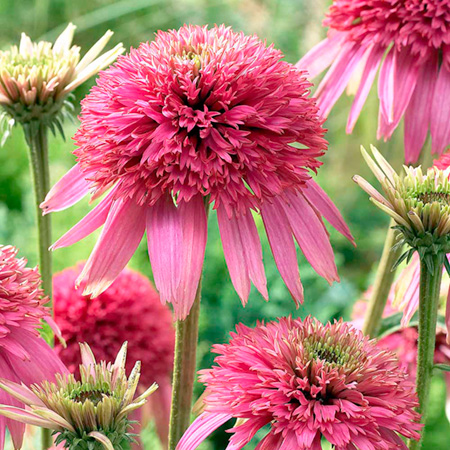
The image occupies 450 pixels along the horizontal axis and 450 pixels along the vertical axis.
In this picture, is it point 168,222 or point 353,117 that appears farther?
point 353,117

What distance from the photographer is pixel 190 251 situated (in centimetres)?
42

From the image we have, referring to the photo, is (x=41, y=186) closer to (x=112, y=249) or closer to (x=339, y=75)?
(x=112, y=249)

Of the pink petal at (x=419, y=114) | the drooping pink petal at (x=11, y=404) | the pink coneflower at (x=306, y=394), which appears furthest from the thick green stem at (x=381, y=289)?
the drooping pink petal at (x=11, y=404)

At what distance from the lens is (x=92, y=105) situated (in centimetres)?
46

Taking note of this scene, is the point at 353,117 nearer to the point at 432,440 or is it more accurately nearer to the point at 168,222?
the point at 168,222

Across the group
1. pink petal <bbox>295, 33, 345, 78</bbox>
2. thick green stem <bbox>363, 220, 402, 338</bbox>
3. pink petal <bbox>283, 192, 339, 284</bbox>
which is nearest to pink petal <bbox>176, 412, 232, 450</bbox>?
pink petal <bbox>283, 192, 339, 284</bbox>

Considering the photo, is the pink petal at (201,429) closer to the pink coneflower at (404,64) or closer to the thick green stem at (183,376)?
the thick green stem at (183,376)

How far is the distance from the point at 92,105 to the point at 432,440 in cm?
75

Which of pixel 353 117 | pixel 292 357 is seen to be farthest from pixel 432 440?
pixel 292 357

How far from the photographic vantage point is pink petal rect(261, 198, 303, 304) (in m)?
0.44

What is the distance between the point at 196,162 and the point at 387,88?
23 cm

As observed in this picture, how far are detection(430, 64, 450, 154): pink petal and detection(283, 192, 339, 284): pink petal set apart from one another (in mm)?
164

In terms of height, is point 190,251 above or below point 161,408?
above

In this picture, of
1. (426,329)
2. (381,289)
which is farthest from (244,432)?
(381,289)
